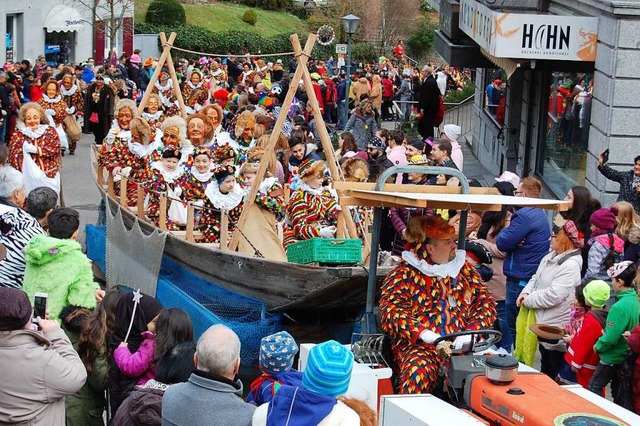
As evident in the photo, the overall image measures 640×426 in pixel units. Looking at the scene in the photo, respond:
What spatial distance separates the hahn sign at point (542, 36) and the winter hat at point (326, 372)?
10406 mm

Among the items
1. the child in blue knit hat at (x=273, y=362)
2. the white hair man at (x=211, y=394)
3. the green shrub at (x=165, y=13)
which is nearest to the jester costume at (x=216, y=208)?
the child in blue knit hat at (x=273, y=362)

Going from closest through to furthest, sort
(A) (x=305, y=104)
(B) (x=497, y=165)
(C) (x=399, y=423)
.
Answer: (C) (x=399, y=423)
(B) (x=497, y=165)
(A) (x=305, y=104)

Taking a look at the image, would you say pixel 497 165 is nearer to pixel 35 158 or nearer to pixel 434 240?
pixel 35 158

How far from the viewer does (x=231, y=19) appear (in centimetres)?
6003

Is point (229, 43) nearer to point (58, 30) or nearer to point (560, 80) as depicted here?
point (58, 30)

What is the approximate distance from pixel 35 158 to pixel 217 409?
9.99m

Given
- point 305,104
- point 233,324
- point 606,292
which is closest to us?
point 606,292

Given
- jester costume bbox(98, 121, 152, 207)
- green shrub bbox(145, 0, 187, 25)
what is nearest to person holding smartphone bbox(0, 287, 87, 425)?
jester costume bbox(98, 121, 152, 207)

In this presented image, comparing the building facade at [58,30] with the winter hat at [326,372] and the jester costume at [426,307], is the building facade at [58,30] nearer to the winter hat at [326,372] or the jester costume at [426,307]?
the jester costume at [426,307]

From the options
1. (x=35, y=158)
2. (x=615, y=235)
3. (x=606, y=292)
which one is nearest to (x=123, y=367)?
(x=606, y=292)

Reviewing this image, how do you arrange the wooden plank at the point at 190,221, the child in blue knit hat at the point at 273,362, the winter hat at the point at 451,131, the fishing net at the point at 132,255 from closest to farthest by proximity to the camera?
the child in blue knit hat at the point at 273,362 → the wooden plank at the point at 190,221 → the fishing net at the point at 132,255 → the winter hat at the point at 451,131

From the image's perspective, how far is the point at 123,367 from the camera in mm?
6809

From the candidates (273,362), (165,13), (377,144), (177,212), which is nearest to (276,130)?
(177,212)

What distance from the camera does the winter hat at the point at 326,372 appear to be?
4.97m
